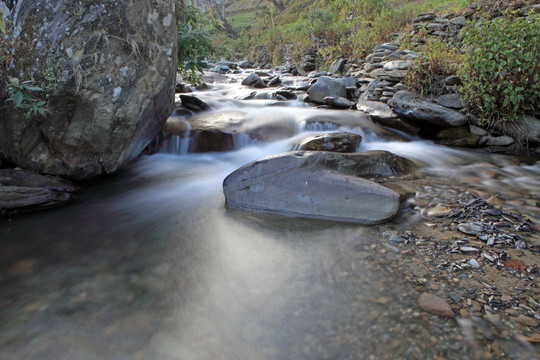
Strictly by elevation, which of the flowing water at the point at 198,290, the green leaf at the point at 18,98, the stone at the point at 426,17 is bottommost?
the flowing water at the point at 198,290

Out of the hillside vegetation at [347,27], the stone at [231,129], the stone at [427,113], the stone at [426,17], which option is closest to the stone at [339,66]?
the hillside vegetation at [347,27]

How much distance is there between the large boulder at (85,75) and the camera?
391 cm

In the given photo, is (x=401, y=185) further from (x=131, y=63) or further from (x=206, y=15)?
(x=206, y=15)

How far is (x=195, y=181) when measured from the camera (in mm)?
5309

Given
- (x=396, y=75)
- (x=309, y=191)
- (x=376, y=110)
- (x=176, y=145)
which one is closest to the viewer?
(x=309, y=191)

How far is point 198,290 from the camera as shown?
2.55 metres

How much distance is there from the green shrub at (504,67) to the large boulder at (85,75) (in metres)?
5.46

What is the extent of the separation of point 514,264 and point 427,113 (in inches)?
183

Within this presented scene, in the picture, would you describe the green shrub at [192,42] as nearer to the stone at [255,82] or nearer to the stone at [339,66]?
the stone at [255,82]

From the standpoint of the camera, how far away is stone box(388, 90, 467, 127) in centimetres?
639

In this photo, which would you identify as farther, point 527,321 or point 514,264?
point 514,264

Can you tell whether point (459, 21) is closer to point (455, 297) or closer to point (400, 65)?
point (400, 65)

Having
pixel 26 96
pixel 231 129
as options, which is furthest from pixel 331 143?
pixel 26 96

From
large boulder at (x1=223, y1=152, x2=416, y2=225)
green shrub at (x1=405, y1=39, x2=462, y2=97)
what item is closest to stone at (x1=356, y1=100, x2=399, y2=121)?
green shrub at (x1=405, y1=39, x2=462, y2=97)
